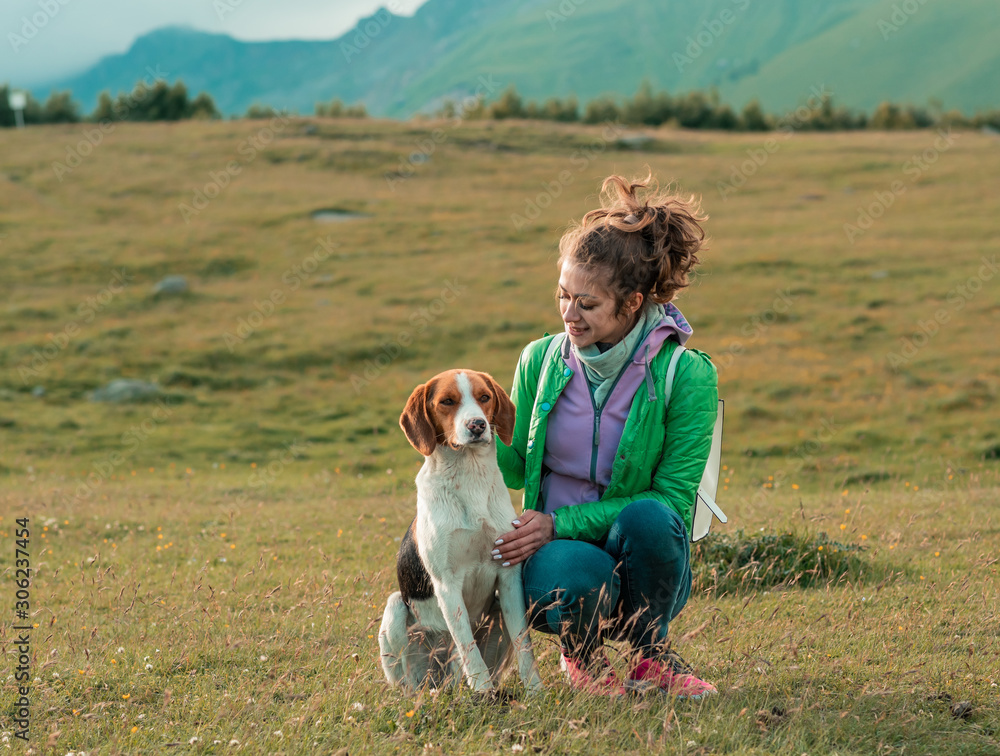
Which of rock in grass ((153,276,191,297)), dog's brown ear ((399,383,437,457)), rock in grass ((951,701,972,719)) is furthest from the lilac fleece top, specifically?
rock in grass ((153,276,191,297))

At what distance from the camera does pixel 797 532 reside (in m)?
7.44

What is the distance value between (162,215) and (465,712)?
34228 mm

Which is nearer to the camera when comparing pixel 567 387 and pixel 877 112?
pixel 567 387

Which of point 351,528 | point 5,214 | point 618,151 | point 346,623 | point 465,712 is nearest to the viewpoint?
point 465,712

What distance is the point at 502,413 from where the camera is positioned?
175 inches

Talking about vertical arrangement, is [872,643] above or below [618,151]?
below

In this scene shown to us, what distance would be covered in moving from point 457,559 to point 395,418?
13429 millimetres

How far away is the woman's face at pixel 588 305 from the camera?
448 centimetres

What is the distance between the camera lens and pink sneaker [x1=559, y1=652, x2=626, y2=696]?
13.9 ft

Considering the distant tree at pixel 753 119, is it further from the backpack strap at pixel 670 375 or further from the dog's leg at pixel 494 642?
the dog's leg at pixel 494 642

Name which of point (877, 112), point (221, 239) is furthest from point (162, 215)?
point (877, 112)

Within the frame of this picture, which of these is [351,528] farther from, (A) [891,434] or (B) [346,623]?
(A) [891,434]

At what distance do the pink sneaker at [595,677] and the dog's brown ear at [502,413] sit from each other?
1.17m

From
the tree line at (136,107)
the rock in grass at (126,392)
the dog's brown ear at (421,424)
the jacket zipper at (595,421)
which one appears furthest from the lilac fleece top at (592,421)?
the tree line at (136,107)
